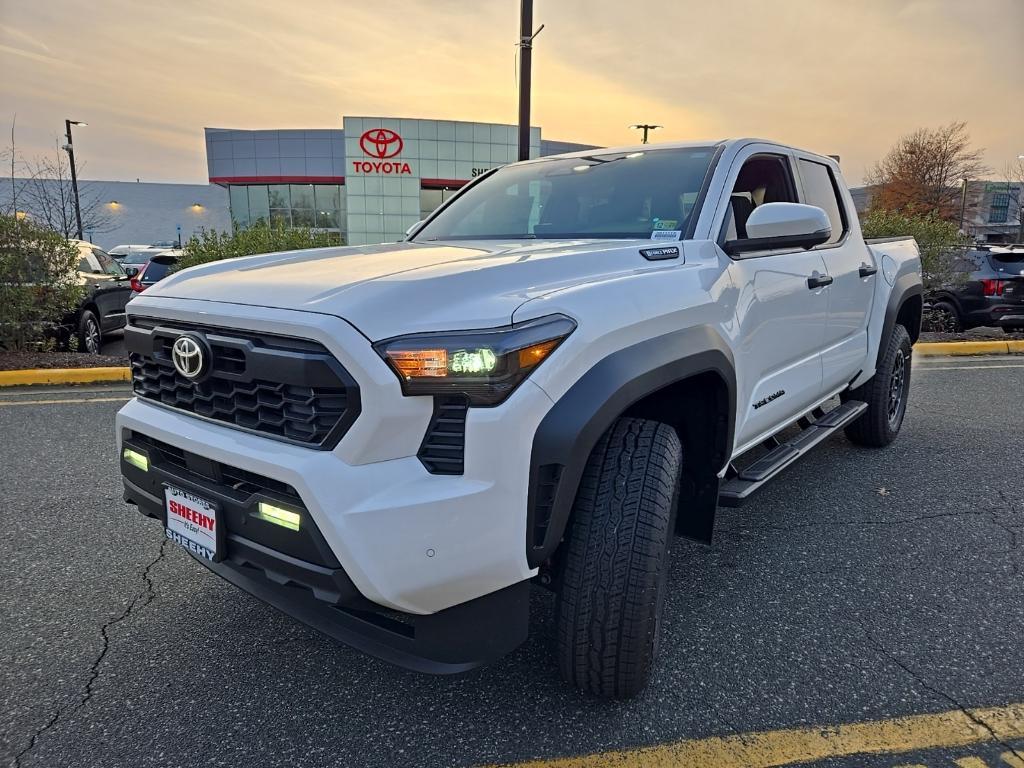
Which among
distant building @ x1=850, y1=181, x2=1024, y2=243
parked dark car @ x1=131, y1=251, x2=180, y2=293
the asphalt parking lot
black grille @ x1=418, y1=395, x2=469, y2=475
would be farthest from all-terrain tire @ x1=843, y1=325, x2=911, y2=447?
distant building @ x1=850, y1=181, x2=1024, y2=243

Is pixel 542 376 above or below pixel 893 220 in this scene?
below

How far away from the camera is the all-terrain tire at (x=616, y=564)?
1.92 meters

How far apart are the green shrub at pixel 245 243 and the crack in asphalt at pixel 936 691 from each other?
849cm

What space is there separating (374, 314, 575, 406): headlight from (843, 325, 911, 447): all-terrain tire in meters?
3.56

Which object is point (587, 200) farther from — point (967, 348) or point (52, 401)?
point (967, 348)

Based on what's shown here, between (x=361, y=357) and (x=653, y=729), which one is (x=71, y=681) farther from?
(x=653, y=729)

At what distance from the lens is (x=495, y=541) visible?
1699mm

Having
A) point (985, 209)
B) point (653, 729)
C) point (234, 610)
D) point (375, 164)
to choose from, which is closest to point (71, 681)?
point (234, 610)

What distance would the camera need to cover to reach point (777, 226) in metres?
2.54

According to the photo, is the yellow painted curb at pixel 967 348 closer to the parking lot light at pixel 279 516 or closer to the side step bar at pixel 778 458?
the side step bar at pixel 778 458

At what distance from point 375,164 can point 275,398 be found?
31044mm

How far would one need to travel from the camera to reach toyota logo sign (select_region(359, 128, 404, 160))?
30.3 meters

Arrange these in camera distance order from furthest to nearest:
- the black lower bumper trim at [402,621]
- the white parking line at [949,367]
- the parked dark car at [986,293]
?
the parked dark car at [986,293] → the white parking line at [949,367] → the black lower bumper trim at [402,621]

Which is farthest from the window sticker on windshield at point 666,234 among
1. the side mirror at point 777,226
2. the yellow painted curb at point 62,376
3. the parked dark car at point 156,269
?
the parked dark car at point 156,269
